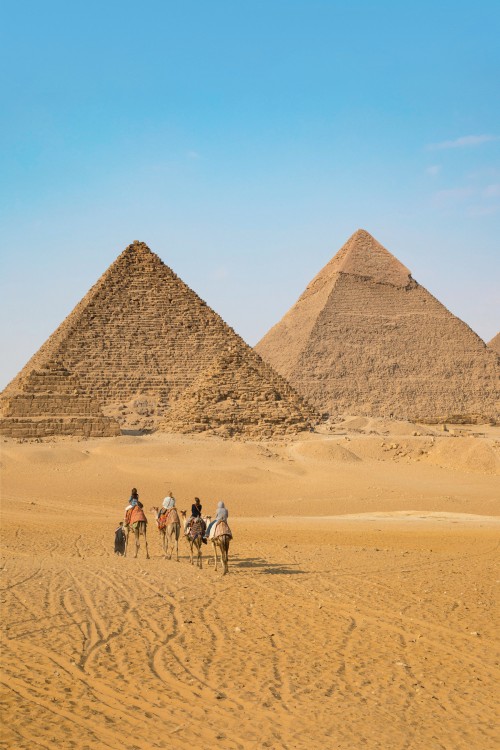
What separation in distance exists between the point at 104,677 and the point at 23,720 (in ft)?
2.94

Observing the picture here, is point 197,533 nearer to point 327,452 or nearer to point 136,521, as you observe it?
point 136,521

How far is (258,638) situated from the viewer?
7105 mm

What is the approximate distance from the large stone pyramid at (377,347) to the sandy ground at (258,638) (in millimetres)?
67548

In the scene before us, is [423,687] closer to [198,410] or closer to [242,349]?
[198,410]

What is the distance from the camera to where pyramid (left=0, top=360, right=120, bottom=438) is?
31.9 m

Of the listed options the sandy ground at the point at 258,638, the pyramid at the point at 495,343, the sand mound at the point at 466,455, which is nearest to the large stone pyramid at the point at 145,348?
the sand mound at the point at 466,455

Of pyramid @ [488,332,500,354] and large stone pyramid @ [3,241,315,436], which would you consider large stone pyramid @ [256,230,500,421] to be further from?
large stone pyramid @ [3,241,315,436]

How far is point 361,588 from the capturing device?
9555mm

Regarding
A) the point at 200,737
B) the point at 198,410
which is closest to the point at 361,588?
the point at 200,737

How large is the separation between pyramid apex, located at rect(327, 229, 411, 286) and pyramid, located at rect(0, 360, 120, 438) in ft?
203

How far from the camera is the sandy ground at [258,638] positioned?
5105mm

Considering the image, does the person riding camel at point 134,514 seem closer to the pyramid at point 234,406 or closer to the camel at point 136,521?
the camel at point 136,521

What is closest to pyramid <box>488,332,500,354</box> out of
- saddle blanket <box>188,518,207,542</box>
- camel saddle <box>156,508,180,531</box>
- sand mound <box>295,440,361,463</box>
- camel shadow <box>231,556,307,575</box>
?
sand mound <box>295,440,361,463</box>

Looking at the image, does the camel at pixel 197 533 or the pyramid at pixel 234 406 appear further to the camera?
the pyramid at pixel 234 406
